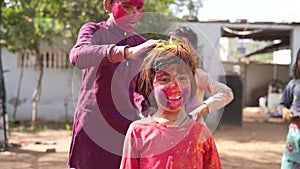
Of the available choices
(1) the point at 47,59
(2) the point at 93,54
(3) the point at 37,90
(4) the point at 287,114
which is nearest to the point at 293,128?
(4) the point at 287,114

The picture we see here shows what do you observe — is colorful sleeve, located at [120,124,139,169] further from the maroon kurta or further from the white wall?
the white wall

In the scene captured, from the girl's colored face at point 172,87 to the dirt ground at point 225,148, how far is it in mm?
4829

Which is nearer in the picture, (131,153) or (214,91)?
(131,153)

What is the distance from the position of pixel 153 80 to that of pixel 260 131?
10330mm

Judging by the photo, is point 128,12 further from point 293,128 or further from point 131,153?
point 293,128

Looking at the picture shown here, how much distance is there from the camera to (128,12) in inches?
96.9

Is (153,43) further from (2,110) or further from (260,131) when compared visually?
(260,131)

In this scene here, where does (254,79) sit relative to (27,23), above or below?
below

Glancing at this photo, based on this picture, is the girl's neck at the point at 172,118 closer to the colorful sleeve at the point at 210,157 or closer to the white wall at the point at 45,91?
the colorful sleeve at the point at 210,157

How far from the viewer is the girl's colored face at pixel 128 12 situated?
2.46m

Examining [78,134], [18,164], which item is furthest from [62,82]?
[78,134]

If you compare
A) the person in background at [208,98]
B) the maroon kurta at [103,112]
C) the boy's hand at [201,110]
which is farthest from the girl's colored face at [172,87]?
the boy's hand at [201,110]

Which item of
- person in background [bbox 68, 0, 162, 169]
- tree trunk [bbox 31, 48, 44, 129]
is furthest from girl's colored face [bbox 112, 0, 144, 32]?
tree trunk [bbox 31, 48, 44, 129]

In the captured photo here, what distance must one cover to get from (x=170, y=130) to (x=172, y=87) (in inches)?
6.9
